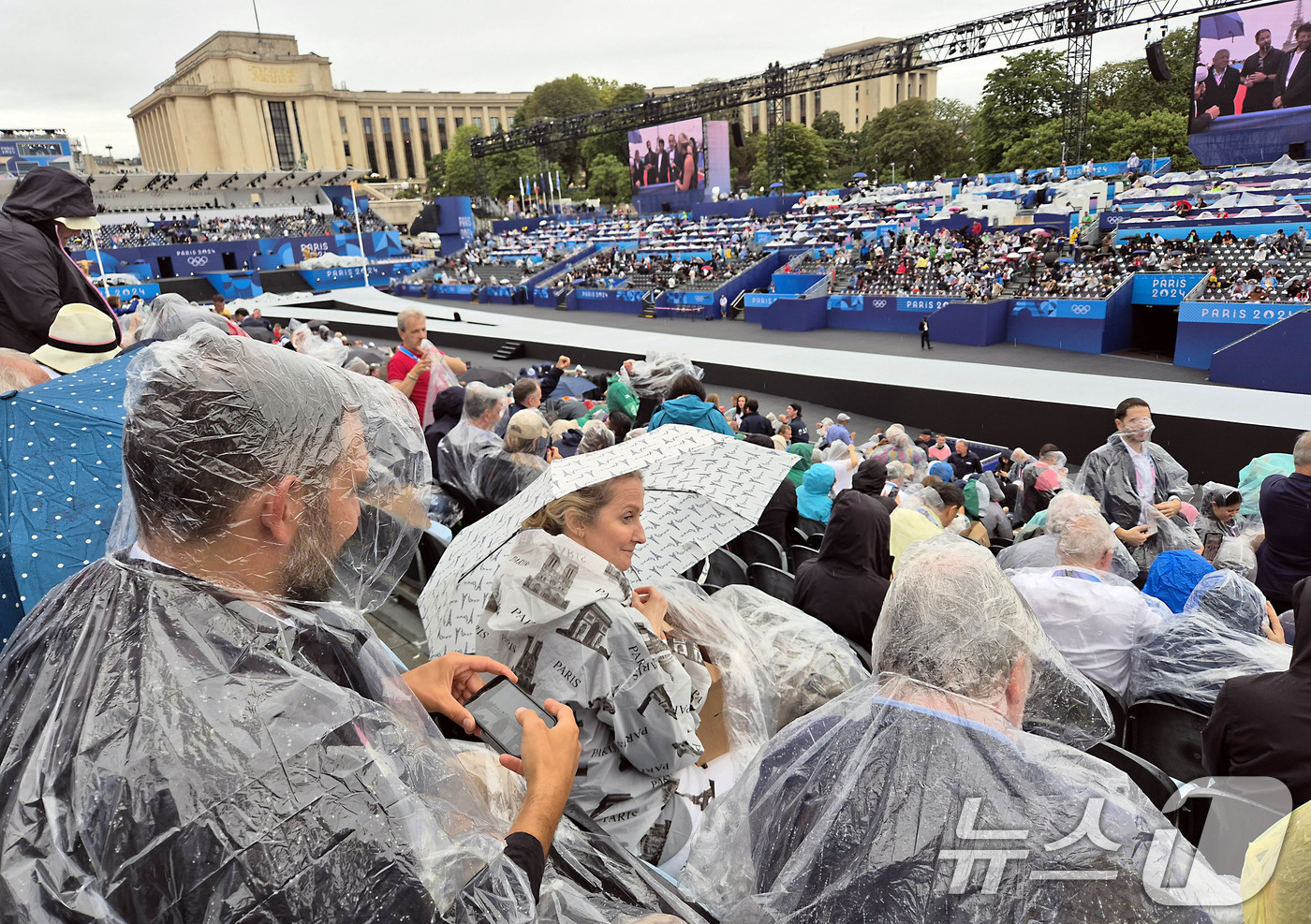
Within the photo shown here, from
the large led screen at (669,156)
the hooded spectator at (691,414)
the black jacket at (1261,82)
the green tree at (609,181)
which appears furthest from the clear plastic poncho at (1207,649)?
the green tree at (609,181)

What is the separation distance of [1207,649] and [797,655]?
1.24 meters

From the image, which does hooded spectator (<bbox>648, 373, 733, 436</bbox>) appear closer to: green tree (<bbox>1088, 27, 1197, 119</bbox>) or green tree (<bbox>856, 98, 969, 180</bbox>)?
green tree (<bbox>1088, 27, 1197, 119</bbox>)

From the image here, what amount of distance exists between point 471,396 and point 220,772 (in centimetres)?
314

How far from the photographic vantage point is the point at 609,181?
49.6 meters

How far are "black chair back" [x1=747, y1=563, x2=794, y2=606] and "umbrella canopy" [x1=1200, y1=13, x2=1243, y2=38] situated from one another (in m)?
24.5

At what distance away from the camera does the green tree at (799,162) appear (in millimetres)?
43656

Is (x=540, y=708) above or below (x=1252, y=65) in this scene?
below

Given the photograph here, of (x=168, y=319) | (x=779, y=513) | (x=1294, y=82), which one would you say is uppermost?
(x=1294, y=82)

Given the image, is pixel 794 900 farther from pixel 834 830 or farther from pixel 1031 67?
pixel 1031 67

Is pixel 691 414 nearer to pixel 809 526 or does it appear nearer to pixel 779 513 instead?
pixel 779 513

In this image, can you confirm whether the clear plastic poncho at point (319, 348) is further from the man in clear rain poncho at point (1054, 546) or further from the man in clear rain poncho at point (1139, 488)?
the man in clear rain poncho at point (1139, 488)

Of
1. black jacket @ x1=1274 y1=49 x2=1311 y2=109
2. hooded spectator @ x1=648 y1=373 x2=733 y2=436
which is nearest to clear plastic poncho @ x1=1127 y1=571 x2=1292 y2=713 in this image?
hooded spectator @ x1=648 y1=373 x2=733 y2=436

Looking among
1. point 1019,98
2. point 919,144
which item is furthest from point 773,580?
point 919,144

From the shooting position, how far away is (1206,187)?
18.7 m
